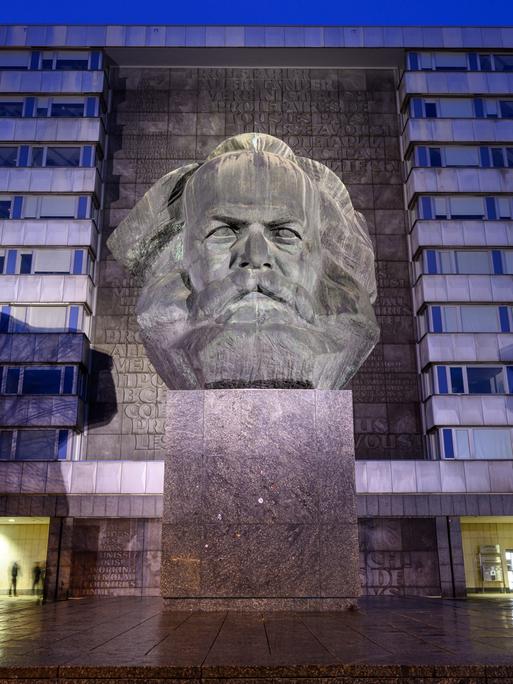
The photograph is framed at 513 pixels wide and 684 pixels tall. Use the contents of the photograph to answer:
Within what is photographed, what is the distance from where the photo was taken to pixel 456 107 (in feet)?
99.7

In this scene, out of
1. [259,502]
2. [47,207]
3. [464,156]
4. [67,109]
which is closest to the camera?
[259,502]

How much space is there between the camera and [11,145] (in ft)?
97.1

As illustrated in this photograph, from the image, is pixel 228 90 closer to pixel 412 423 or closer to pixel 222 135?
pixel 222 135

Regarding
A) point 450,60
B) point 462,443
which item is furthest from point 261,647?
point 450,60

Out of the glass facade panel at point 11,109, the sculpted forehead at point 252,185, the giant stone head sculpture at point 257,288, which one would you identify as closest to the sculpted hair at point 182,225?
the giant stone head sculpture at point 257,288

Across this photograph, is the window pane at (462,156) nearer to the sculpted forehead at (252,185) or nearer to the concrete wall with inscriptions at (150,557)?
the concrete wall with inscriptions at (150,557)

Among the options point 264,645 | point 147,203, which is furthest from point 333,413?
point 147,203

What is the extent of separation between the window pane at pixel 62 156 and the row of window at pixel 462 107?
53.2 ft

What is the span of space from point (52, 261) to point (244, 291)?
2395 cm

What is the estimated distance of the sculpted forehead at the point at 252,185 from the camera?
20.6ft

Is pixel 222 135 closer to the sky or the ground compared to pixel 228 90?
closer to the ground

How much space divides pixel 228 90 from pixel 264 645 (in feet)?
102

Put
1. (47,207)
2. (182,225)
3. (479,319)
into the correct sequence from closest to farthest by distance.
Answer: (182,225)
(479,319)
(47,207)

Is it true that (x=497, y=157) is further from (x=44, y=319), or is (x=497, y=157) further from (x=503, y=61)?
(x=44, y=319)
